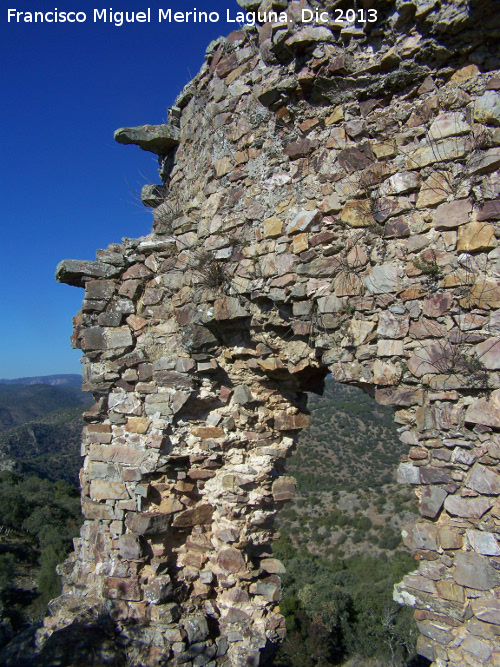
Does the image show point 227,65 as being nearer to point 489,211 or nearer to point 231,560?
point 489,211

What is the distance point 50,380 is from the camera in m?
181

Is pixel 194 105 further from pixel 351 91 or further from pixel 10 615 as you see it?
pixel 10 615

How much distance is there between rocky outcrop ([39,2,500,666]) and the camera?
2.41 m

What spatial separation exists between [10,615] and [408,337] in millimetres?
14615

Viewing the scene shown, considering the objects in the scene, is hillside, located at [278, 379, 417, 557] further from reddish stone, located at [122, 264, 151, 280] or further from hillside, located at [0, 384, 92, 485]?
reddish stone, located at [122, 264, 151, 280]

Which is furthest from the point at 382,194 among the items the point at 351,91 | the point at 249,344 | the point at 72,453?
the point at 72,453

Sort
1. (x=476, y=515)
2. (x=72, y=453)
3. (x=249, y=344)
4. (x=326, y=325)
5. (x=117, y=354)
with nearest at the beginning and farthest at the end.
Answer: (x=476, y=515)
(x=326, y=325)
(x=249, y=344)
(x=117, y=354)
(x=72, y=453)

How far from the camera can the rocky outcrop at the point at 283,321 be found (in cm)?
241

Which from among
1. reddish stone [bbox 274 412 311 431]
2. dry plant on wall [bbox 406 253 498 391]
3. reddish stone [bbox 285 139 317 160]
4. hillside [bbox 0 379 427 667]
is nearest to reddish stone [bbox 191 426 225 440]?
reddish stone [bbox 274 412 311 431]

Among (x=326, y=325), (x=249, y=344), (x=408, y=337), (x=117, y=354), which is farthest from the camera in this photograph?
(x=117, y=354)

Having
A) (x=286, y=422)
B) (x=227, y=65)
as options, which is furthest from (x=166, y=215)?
(x=286, y=422)

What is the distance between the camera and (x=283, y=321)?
323 centimetres

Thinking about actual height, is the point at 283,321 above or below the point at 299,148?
below

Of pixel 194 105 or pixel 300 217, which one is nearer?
pixel 300 217
